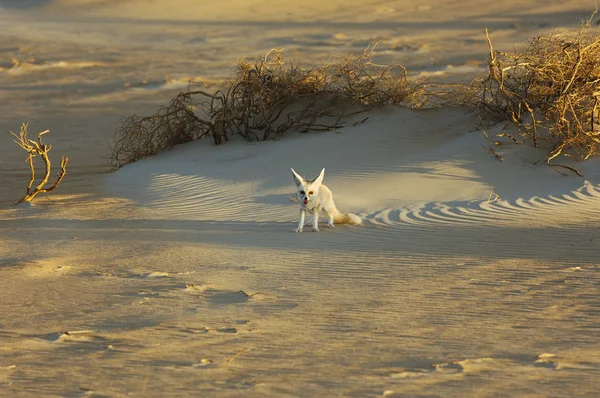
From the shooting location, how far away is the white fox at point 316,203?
29.1 ft

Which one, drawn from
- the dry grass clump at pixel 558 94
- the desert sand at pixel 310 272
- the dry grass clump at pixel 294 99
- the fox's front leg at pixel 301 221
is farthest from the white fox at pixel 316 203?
the dry grass clump at pixel 294 99

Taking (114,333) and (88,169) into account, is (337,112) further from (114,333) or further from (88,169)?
(114,333)

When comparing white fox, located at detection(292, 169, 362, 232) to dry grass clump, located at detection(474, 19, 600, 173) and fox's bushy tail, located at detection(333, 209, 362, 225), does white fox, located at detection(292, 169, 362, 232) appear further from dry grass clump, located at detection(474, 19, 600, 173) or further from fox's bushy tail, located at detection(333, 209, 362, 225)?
dry grass clump, located at detection(474, 19, 600, 173)

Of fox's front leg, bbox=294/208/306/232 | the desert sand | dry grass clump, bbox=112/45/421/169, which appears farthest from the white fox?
dry grass clump, bbox=112/45/421/169

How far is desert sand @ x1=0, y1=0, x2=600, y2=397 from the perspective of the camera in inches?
204

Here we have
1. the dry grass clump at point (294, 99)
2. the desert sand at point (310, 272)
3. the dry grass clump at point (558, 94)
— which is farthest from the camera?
the dry grass clump at point (294, 99)

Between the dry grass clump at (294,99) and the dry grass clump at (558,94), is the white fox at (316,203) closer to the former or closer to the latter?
the dry grass clump at (558,94)

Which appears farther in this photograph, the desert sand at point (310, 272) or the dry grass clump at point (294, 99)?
the dry grass clump at point (294, 99)

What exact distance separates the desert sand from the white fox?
0.16m

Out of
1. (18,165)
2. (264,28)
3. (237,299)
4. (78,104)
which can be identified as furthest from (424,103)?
(264,28)

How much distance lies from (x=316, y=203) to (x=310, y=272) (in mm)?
1601

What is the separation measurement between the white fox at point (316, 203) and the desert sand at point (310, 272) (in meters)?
0.16

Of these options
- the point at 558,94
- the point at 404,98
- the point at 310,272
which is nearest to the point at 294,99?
the point at 404,98

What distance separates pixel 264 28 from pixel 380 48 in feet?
16.0
